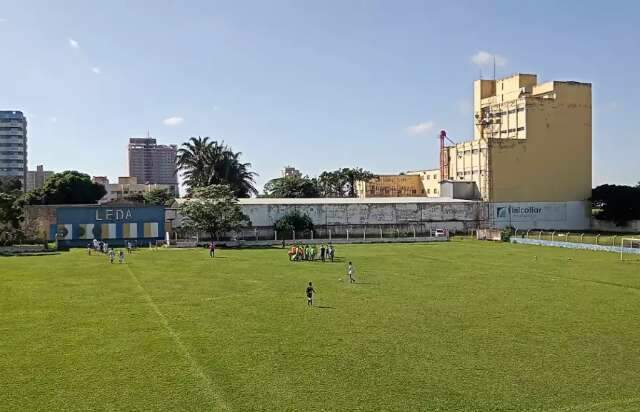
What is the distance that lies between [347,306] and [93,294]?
42.7 feet

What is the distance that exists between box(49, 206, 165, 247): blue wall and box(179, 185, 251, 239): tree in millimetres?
3529

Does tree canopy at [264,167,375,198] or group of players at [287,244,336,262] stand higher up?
tree canopy at [264,167,375,198]

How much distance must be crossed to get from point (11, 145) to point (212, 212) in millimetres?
145961

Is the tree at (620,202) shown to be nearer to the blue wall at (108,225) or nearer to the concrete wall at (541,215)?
the concrete wall at (541,215)

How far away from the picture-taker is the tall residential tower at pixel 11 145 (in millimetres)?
183750

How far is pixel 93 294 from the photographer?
3062 cm

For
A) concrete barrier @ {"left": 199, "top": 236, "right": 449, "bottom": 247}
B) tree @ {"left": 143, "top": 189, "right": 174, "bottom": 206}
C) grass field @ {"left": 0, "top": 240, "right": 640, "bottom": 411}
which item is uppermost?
tree @ {"left": 143, "top": 189, "right": 174, "bottom": 206}

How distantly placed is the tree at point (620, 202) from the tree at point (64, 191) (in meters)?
83.0

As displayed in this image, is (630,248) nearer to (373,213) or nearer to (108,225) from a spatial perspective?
(373,213)

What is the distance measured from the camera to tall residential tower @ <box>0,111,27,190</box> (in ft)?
603

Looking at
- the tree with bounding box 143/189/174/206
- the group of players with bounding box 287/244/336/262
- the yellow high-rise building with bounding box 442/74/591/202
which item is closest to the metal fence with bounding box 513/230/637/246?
the yellow high-rise building with bounding box 442/74/591/202

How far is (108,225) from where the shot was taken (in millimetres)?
65500

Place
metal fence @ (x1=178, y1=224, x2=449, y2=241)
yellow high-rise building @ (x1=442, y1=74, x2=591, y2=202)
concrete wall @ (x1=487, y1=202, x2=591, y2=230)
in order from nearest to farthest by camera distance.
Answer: metal fence @ (x1=178, y1=224, x2=449, y2=241) < concrete wall @ (x1=487, y1=202, x2=591, y2=230) < yellow high-rise building @ (x1=442, y1=74, x2=591, y2=202)

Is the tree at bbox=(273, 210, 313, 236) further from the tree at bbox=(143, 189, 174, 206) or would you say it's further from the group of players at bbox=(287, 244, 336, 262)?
the tree at bbox=(143, 189, 174, 206)
